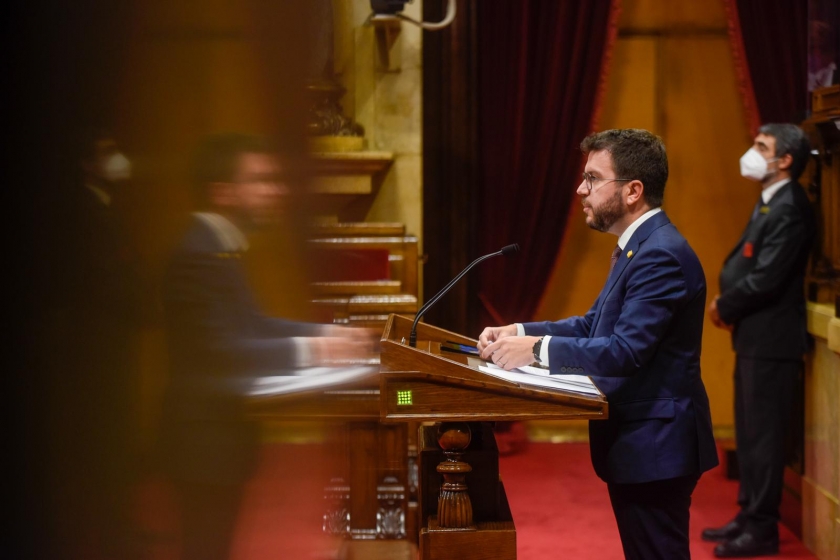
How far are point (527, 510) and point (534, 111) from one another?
7.66 ft

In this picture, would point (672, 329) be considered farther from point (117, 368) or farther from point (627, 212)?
point (117, 368)

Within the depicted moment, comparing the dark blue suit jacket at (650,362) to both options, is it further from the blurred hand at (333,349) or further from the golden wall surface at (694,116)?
the golden wall surface at (694,116)

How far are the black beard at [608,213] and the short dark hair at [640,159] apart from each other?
0.06m

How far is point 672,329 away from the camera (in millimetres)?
2127

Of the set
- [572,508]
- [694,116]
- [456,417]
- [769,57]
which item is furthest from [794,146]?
[456,417]

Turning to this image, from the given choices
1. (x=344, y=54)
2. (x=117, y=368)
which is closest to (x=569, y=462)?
(x=344, y=54)

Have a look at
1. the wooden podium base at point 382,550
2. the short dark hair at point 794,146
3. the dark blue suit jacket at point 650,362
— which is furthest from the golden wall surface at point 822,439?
the wooden podium base at point 382,550

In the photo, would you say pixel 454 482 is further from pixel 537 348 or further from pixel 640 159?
pixel 640 159

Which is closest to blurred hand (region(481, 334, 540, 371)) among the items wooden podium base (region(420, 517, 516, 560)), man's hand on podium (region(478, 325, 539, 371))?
man's hand on podium (region(478, 325, 539, 371))

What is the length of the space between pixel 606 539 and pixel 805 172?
6.18ft

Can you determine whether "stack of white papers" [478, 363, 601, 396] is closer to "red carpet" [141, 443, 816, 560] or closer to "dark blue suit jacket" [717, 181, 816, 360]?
"red carpet" [141, 443, 816, 560]

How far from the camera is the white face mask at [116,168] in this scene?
26 centimetres

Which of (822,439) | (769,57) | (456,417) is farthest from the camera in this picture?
(769,57)

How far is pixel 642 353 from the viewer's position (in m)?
2.01
